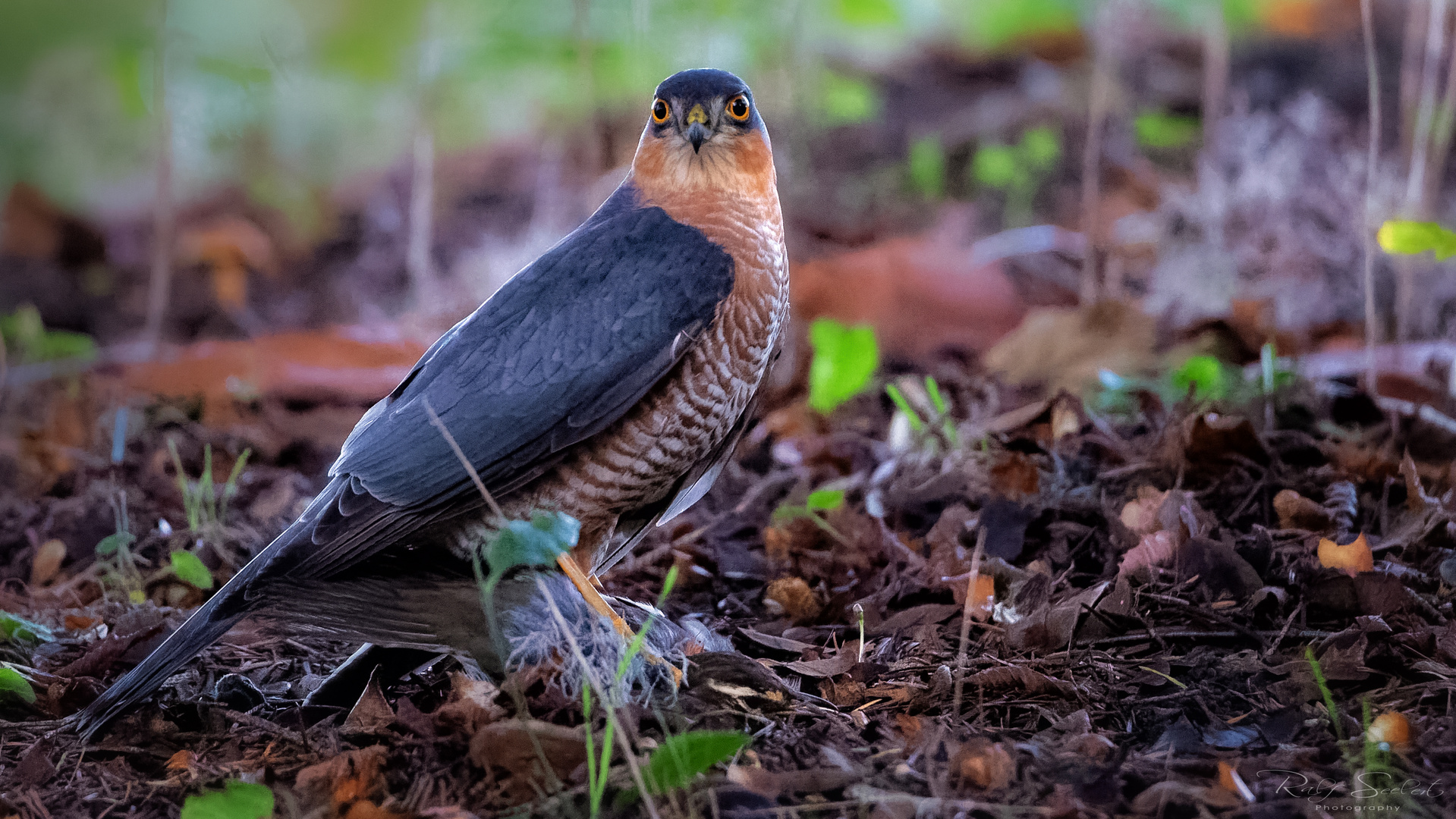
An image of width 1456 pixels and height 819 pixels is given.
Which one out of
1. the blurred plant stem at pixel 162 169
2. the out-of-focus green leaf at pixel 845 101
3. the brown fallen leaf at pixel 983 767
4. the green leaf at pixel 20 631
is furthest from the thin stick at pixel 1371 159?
the blurred plant stem at pixel 162 169

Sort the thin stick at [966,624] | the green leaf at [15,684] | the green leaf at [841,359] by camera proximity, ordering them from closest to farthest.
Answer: the thin stick at [966,624] < the green leaf at [15,684] < the green leaf at [841,359]

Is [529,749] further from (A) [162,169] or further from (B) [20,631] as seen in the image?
(A) [162,169]

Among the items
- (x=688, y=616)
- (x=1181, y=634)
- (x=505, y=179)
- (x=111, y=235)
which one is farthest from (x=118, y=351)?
(x=1181, y=634)

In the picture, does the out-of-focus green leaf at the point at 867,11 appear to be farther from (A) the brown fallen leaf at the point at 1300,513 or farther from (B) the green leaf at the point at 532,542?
(B) the green leaf at the point at 532,542

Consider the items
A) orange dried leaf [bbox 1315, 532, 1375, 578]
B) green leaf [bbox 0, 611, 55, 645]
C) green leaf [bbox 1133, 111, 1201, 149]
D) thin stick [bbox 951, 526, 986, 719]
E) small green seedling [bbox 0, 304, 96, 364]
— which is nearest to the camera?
thin stick [bbox 951, 526, 986, 719]

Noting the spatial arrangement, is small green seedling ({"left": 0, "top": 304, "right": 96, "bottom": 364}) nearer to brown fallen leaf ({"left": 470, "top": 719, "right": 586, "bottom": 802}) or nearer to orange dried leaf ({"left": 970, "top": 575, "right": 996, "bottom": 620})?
brown fallen leaf ({"left": 470, "top": 719, "right": 586, "bottom": 802})

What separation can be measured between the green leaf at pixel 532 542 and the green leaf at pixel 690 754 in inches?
15.2

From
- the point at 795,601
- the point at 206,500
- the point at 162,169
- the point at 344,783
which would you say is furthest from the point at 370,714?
the point at 162,169

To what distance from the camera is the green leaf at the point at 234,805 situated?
75.3 inches

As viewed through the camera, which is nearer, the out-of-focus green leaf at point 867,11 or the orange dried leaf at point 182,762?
the orange dried leaf at point 182,762

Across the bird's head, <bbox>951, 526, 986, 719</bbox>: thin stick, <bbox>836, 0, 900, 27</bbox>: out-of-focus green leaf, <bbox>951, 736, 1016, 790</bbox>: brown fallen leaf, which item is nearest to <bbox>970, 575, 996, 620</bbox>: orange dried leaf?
<bbox>951, 526, 986, 719</bbox>: thin stick

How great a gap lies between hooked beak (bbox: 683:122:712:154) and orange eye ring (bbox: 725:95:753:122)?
92mm

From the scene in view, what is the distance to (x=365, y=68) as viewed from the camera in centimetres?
643

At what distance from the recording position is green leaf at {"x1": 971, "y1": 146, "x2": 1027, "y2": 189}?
681 centimetres
